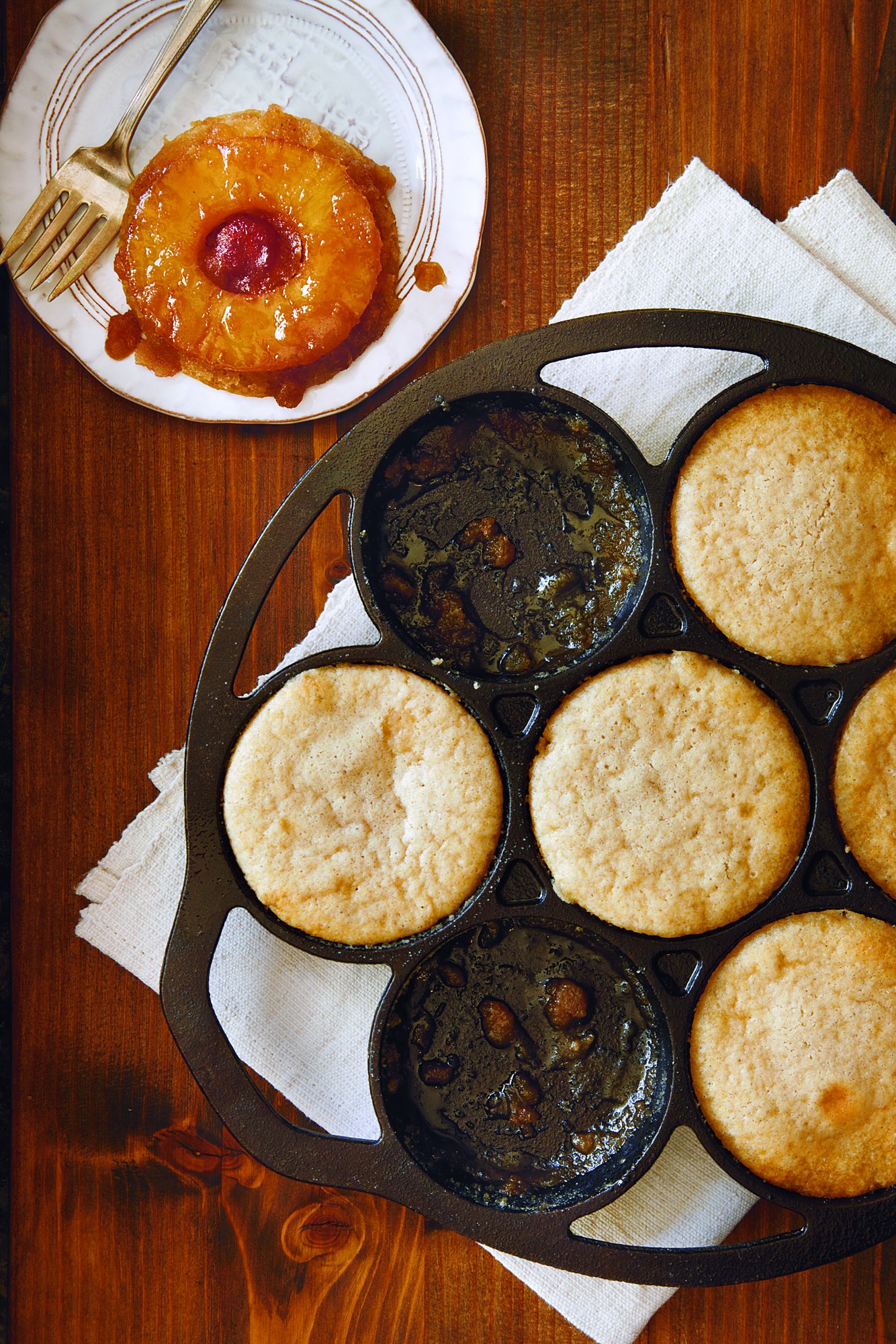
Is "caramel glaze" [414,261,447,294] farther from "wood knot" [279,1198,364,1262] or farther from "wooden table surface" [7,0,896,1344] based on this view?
"wood knot" [279,1198,364,1262]

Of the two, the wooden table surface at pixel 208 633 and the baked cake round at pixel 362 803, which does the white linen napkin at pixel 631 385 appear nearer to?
the wooden table surface at pixel 208 633

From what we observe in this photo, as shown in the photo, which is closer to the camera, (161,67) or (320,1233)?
(161,67)

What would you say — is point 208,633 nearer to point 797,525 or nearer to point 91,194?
point 91,194

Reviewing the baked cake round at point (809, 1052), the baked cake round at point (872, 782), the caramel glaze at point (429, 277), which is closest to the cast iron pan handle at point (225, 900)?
the caramel glaze at point (429, 277)

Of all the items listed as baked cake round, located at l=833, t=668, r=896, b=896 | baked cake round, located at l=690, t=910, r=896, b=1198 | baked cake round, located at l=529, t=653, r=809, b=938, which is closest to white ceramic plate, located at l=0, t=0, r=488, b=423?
baked cake round, located at l=529, t=653, r=809, b=938

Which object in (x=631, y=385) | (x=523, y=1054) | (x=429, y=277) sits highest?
(x=429, y=277)

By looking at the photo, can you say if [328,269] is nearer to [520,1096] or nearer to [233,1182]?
[520,1096]

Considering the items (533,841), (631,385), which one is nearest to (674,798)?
(533,841)
